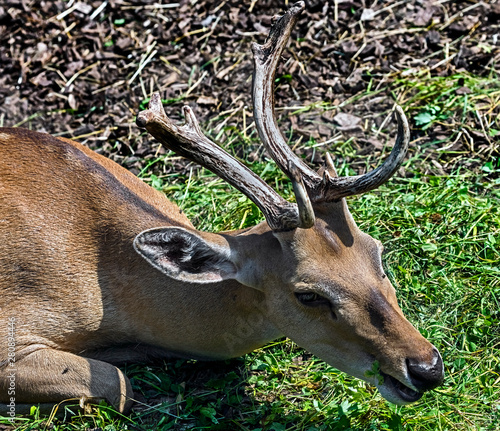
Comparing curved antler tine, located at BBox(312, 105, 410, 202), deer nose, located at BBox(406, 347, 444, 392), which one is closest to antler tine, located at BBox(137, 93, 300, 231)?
curved antler tine, located at BBox(312, 105, 410, 202)

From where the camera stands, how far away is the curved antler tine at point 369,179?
437cm

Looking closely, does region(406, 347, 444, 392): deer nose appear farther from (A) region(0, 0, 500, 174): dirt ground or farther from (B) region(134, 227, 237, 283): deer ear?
(A) region(0, 0, 500, 174): dirt ground

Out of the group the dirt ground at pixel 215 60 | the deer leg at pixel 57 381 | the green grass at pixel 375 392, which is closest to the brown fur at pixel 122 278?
the deer leg at pixel 57 381

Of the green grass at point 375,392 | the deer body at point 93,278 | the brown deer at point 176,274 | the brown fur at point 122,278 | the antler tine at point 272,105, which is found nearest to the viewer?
the brown deer at point 176,274

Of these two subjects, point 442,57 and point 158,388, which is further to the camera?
point 442,57

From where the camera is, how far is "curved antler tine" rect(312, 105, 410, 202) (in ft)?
14.3

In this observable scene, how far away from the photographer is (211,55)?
27.5 feet

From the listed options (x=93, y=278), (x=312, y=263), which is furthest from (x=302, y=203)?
(x=93, y=278)

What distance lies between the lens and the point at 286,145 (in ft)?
15.8

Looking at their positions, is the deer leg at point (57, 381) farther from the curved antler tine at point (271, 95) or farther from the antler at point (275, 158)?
the curved antler tine at point (271, 95)

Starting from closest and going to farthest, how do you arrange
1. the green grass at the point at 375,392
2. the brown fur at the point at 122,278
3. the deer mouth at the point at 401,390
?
1. the deer mouth at the point at 401,390
2. the brown fur at the point at 122,278
3. the green grass at the point at 375,392

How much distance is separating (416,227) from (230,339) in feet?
7.06

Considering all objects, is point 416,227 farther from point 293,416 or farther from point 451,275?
point 293,416

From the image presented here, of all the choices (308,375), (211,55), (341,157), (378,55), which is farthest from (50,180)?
(378,55)
